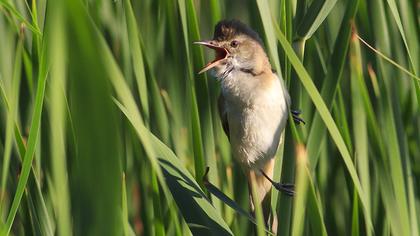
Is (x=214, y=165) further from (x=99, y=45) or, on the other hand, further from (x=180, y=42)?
(x=99, y=45)

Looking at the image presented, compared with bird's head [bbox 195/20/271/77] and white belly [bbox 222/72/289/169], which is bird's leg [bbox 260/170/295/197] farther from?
bird's head [bbox 195/20/271/77]

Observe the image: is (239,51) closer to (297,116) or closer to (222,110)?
(222,110)

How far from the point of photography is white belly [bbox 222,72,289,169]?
230cm

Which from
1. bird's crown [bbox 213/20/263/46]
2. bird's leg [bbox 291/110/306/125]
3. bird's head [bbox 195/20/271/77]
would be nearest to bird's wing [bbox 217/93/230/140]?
bird's head [bbox 195/20/271/77]

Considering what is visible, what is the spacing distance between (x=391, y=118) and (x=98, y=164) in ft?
4.36

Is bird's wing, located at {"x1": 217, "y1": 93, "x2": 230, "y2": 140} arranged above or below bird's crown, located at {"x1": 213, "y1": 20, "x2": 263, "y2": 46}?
below

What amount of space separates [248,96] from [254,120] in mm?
80

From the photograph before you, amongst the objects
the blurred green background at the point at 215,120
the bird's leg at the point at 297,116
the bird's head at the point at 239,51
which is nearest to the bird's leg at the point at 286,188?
the blurred green background at the point at 215,120

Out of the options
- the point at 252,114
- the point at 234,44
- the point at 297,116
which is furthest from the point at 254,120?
the point at 297,116

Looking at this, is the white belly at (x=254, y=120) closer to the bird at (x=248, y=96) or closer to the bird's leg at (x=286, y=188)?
the bird at (x=248, y=96)

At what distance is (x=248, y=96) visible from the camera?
2355mm

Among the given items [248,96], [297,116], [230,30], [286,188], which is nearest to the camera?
[286,188]

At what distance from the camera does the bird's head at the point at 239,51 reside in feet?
7.49

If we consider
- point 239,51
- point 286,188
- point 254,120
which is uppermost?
point 239,51
